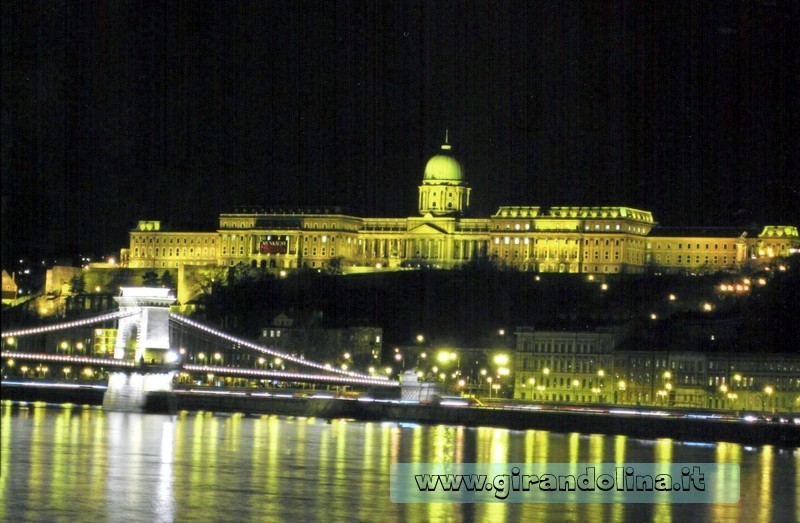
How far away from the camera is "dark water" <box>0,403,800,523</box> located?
34.8m

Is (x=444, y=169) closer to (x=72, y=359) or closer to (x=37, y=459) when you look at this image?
(x=72, y=359)

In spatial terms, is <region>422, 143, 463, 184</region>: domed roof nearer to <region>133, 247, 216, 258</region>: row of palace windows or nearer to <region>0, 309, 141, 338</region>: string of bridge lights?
<region>133, 247, 216, 258</region>: row of palace windows

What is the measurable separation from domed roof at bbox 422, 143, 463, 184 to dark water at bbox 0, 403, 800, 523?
214 feet

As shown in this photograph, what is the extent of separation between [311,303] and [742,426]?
4842 centimetres

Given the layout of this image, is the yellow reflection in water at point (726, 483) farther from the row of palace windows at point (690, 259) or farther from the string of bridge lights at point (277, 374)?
the row of palace windows at point (690, 259)

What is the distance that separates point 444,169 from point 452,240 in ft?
24.4

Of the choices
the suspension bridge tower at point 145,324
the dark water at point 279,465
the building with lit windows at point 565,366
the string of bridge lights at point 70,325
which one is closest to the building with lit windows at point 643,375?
the building with lit windows at point 565,366

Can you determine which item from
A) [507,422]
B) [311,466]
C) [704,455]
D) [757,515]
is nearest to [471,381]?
[507,422]

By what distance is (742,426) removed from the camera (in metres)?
55.4

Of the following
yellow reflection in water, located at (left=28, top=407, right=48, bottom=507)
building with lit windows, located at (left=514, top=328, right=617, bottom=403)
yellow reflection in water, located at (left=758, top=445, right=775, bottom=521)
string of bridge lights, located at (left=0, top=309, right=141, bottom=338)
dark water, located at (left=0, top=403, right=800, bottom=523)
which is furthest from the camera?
building with lit windows, located at (left=514, top=328, right=617, bottom=403)

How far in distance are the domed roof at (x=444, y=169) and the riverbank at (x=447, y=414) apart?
58.2m

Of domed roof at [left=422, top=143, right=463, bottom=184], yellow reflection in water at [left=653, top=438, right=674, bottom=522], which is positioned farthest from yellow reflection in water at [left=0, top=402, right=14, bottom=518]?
domed roof at [left=422, top=143, right=463, bottom=184]

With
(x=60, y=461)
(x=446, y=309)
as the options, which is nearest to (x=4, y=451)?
(x=60, y=461)

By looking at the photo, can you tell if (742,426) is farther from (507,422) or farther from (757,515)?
(757,515)
